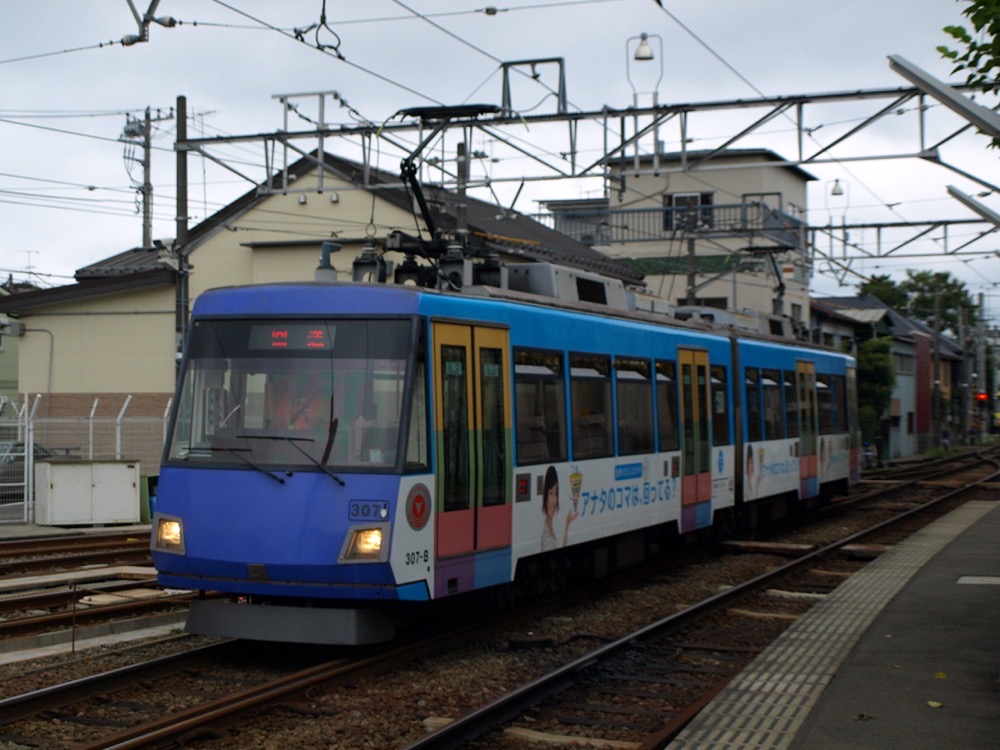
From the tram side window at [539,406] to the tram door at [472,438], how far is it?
26cm

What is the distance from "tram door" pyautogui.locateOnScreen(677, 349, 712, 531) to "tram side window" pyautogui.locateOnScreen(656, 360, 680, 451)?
31 centimetres

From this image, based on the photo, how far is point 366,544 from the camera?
8.94 meters

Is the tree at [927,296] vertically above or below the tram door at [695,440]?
above

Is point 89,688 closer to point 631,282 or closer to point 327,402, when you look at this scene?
point 327,402

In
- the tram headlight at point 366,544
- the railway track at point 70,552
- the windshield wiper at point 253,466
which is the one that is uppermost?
the windshield wiper at point 253,466

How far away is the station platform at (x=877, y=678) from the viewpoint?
719cm

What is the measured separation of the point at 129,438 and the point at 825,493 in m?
13.7

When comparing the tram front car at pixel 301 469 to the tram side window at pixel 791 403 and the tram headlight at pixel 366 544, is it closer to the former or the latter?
the tram headlight at pixel 366 544

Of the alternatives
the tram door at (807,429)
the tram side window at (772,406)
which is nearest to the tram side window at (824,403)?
the tram door at (807,429)

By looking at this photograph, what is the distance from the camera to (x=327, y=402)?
30.6 ft

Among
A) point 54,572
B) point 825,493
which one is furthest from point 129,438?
point 825,493

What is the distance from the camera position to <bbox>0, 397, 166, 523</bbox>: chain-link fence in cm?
2305

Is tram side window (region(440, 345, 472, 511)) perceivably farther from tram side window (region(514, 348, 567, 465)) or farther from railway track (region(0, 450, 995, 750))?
railway track (region(0, 450, 995, 750))

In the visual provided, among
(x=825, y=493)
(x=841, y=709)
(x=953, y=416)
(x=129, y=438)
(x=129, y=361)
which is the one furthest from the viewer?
(x=953, y=416)
